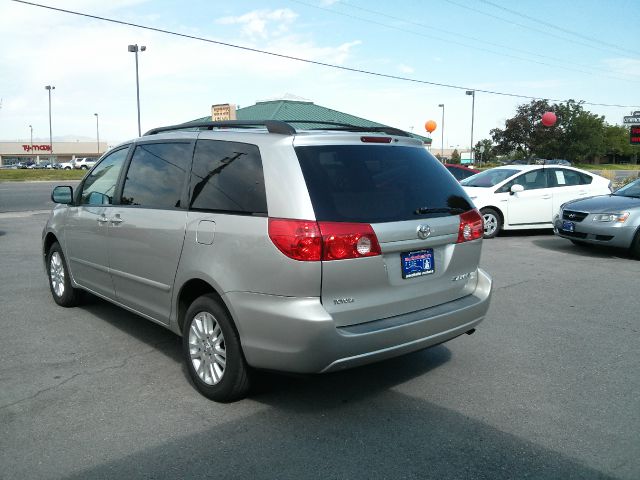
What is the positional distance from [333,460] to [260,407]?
0.84 metres

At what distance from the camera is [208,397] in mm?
3982

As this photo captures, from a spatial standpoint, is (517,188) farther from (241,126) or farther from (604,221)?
(241,126)

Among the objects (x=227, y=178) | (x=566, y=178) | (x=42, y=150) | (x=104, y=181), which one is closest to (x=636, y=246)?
(x=566, y=178)

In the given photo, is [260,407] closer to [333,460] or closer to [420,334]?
[333,460]

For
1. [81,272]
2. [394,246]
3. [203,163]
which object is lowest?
[81,272]

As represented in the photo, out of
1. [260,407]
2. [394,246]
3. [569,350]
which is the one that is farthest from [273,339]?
[569,350]

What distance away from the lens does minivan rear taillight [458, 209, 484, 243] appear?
417 centimetres

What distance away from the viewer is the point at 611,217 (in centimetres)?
978

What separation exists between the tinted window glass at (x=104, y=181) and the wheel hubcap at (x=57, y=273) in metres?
0.96

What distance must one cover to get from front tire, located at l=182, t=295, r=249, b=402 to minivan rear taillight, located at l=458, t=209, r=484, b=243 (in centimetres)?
172

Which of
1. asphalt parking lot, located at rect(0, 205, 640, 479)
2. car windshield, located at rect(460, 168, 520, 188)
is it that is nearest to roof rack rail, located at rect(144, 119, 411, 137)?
asphalt parking lot, located at rect(0, 205, 640, 479)

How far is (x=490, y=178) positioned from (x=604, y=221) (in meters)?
3.23

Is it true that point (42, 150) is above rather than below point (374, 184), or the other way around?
above

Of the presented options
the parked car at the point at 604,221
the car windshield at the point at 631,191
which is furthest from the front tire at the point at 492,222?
the car windshield at the point at 631,191
